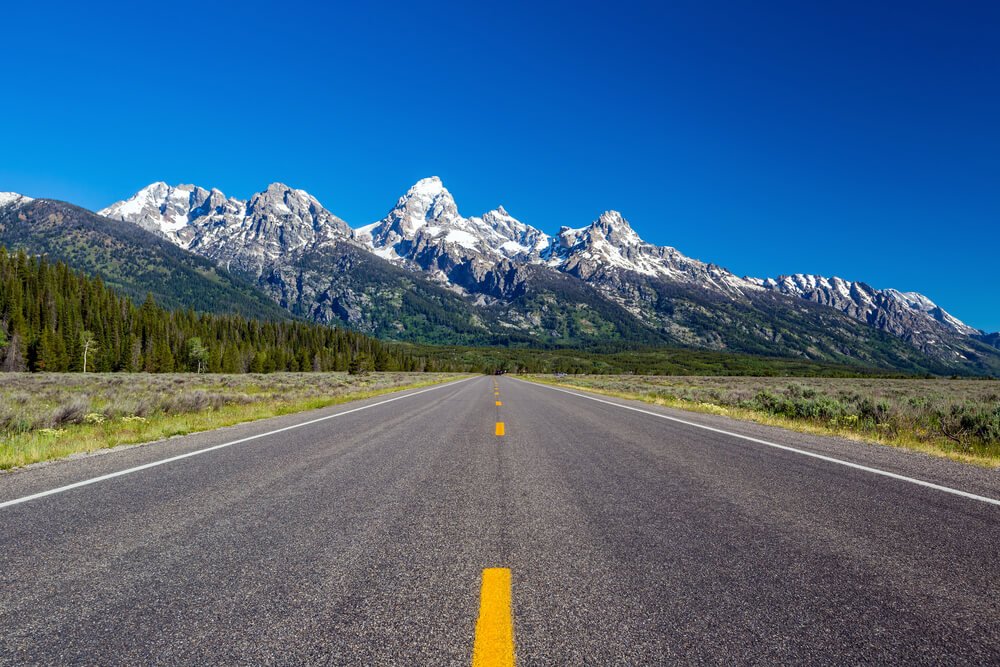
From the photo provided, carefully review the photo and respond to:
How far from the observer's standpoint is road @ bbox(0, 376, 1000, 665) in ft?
8.55

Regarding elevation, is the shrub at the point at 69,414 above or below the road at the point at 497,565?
below

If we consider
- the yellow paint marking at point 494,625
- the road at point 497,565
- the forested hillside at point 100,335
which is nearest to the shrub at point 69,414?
the road at point 497,565

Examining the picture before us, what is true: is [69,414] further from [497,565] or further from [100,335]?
[100,335]

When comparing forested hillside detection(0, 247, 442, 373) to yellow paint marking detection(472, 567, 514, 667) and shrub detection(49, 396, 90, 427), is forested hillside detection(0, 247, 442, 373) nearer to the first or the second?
shrub detection(49, 396, 90, 427)

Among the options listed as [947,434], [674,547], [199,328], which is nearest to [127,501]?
[674,547]

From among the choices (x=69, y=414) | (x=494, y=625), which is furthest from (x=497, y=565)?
(x=69, y=414)

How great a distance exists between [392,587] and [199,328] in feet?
381

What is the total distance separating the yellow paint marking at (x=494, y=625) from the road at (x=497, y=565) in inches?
0.7

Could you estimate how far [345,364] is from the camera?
119 m

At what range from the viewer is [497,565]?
3.65 meters

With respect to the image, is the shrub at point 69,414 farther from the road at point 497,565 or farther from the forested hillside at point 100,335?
the forested hillside at point 100,335

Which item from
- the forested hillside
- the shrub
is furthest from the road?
the forested hillside

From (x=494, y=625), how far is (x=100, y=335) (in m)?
101

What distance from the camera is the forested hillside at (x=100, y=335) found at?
6626 cm
